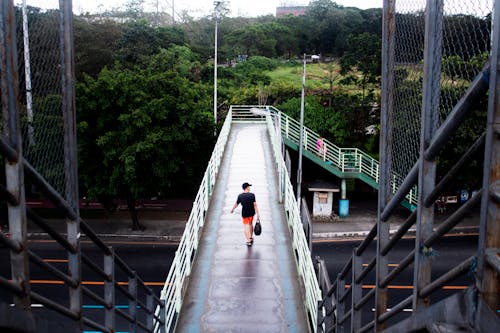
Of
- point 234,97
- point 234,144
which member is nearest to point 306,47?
point 234,97

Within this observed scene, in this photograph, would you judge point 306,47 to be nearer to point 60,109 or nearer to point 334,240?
point 334,240

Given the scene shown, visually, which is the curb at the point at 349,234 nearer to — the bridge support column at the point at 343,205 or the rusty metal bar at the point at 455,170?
the bridge support column at the point at 343,205

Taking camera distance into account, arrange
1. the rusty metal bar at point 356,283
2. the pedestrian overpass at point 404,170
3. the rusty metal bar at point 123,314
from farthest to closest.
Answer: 1. the rusty metal bar at point 123,314
2. the rusty metal bar at point 356,283
3. the pedestrian overpass at point 404,170

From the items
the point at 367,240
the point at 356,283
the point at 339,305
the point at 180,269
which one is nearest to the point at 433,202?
the point at 367,240

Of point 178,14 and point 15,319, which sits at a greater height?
point 178,14

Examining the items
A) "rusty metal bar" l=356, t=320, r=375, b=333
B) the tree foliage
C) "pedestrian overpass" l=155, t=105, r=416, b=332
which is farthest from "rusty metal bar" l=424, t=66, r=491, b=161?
the tree foliage

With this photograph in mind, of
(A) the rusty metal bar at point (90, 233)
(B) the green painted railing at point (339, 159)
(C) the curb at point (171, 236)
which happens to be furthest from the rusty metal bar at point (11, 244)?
(B) the green painted railing at point (339, 159)

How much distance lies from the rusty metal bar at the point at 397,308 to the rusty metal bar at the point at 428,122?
0.64 ft

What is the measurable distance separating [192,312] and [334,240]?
1631cm

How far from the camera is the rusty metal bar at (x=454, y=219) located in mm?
2430

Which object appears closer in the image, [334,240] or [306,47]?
[334,240]

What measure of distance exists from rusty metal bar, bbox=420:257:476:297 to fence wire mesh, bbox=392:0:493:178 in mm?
816

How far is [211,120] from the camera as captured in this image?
24969 millimetres

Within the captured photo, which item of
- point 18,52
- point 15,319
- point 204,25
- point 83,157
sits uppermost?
point 204,25
